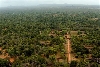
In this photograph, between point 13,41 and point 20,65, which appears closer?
point 20,65

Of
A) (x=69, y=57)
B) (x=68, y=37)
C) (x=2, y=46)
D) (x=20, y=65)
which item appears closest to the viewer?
(x=20, y=65)

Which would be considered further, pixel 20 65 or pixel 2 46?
pixel 2 46

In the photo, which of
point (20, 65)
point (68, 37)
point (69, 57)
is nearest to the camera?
point (20, 65)

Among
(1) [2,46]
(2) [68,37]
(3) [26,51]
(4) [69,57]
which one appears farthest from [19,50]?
(2) [68,37]

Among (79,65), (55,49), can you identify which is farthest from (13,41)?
(79,65)

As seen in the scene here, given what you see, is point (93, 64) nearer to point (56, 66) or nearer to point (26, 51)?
point (56, 66)

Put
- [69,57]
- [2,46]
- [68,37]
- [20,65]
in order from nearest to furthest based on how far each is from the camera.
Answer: [20,65] → [69,57] → [2,46] → [68,37]

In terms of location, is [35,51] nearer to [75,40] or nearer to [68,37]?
[75,40]

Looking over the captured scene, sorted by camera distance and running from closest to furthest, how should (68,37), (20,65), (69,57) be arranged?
(20,65) → (69,57) → (68,37)

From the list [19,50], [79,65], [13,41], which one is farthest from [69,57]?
[13,41]
